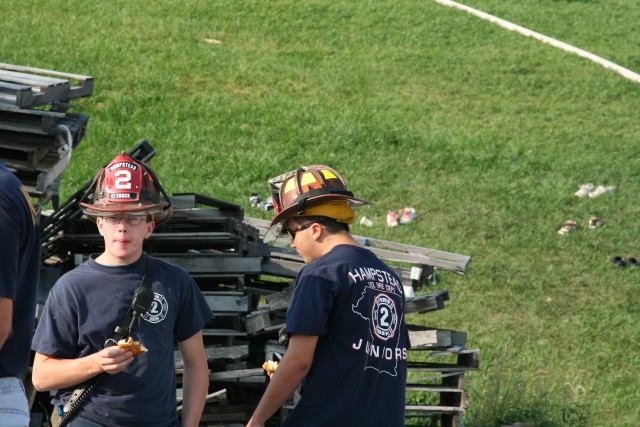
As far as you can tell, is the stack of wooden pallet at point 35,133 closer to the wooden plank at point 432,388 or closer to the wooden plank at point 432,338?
the wooden plank at point 432,338

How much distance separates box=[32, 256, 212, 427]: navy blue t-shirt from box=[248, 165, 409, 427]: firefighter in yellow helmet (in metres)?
0.43

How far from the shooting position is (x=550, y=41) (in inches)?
799

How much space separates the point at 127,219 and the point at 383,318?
109cm

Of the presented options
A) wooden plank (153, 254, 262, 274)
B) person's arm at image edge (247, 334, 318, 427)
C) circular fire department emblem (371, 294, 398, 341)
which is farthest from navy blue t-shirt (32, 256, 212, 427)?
wooden plank (153, 254, 262, 274)

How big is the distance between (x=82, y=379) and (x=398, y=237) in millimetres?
8465

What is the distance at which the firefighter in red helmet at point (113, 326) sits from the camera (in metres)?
3.80

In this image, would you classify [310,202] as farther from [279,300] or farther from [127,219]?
[279,300]

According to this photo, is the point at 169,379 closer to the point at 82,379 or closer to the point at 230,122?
the point at 82,379

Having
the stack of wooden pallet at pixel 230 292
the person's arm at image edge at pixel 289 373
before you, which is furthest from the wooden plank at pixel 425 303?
the person's arm at image edge at pixel 289 373

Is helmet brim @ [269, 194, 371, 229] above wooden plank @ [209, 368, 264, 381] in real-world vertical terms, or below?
above

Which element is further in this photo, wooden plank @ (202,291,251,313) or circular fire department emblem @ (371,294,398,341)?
wooden plank @ (202,291,251,313)


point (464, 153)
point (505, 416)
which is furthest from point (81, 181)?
point (505, 416)

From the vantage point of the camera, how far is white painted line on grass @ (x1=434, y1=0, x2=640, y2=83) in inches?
747

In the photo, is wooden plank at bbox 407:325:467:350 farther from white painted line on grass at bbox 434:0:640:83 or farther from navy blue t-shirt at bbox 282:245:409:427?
white painted line on grass at bbox 434:0:640:83
